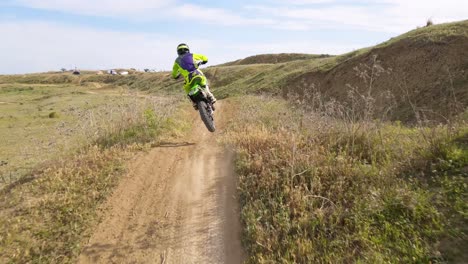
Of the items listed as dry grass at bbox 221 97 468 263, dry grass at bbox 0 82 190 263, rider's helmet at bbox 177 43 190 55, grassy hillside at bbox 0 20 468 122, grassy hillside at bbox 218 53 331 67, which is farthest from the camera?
grassy hillside at bbox 218 53 331 67

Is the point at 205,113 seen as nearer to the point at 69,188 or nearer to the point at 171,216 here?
the point at 69,188

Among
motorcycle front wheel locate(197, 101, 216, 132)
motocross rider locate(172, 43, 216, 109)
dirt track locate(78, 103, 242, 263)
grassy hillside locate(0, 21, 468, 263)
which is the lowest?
dirt track locate(78, 103, 242, 263)

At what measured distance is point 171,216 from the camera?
5738mm

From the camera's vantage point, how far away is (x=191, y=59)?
9828 mm

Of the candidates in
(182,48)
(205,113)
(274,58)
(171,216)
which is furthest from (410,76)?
(274,58)

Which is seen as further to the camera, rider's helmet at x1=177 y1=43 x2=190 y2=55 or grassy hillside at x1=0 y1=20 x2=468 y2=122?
grassy hillside at x1=0 y1=20 x2=468 y2=122

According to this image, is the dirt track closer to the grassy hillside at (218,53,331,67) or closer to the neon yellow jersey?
the neon yellow jersey

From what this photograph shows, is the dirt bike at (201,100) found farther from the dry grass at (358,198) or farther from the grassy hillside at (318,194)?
the dry grass at (358,198)

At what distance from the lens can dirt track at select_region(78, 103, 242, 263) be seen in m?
4.84

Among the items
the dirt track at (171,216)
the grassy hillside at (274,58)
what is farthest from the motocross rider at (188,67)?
the grassy hillside at (274,58)

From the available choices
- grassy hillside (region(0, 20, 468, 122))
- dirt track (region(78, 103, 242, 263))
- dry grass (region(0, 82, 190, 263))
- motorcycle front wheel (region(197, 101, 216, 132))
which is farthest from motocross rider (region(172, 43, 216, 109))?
grassy hillside (region(0, 20, 468, 122))

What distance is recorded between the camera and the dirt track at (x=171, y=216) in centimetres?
484

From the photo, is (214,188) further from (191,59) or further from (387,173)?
(191,59)

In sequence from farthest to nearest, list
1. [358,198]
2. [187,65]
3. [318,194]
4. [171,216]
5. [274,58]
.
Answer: [274,58] < [187,65] < [171,216] < [318,194] < [358,198]
